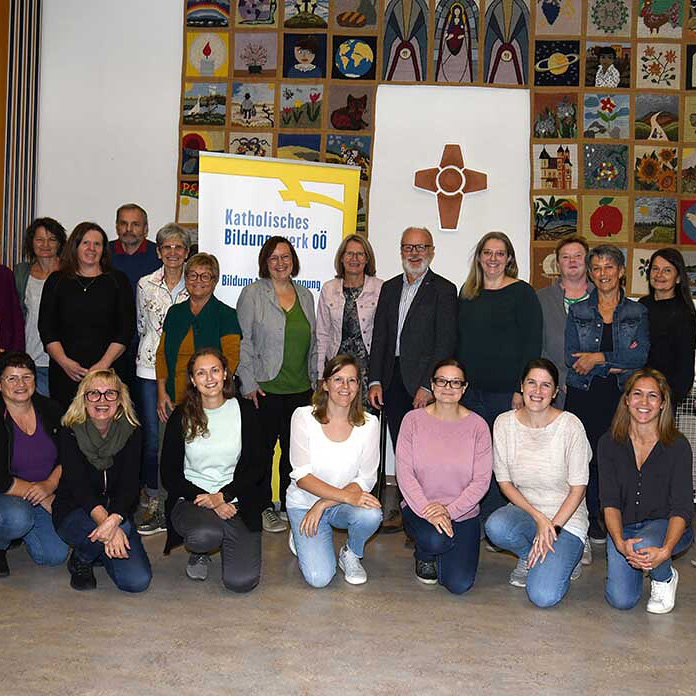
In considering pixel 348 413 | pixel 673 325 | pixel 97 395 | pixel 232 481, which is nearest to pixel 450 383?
pixel 348 413

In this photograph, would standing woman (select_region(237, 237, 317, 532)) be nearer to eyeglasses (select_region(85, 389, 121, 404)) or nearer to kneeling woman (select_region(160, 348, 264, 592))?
kneeling woman (select_region(160, 348, 264, 592))

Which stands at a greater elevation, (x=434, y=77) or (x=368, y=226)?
(x=434, y=77)


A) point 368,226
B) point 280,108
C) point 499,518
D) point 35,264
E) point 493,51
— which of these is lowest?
point 499,518

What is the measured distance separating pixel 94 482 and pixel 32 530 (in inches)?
15.8

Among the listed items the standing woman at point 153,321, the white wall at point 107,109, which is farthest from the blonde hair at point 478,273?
the white wall at point 107,109

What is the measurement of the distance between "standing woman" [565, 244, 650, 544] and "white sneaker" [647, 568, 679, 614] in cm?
70

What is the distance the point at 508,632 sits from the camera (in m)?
3.03

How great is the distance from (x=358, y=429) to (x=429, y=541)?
1.65 feet

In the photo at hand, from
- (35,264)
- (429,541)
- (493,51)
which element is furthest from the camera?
(493,51)

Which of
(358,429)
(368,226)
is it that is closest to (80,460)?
(358,429)

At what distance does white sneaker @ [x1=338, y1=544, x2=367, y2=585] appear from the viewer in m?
3.51

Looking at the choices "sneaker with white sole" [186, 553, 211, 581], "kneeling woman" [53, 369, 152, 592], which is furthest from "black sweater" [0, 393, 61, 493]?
"sneaker with white sole" [186, 553, 211, 581]

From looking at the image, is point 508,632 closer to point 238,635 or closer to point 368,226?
point 238,635

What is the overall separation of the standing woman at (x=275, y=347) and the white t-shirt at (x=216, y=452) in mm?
530
